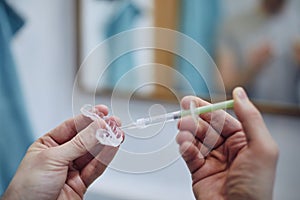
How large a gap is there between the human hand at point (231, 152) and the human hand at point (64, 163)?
13 centimetres

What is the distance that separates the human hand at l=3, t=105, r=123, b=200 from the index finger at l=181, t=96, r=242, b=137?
12 centimetres

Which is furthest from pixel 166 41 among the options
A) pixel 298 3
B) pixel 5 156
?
pixel 5 156

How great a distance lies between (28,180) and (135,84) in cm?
37

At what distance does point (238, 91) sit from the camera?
25.6 inches

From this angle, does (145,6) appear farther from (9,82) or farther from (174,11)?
(9,82)

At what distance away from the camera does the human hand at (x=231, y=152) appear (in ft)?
2.05

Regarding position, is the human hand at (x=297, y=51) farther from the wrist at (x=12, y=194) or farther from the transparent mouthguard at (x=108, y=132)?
the wrist at (x=12, y=194)

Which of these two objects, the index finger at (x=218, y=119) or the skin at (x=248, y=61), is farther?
the skin at (x=248, y=61)

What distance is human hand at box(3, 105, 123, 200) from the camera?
72 centimetres

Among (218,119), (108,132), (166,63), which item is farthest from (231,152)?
(166,63)

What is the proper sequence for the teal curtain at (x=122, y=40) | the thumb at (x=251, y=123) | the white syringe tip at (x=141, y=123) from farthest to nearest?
1. the teal curtain at (x=122, y=40)
2. the white syringe tip at (x=141, y=123)
3. the thumb at (x=251, y=123)

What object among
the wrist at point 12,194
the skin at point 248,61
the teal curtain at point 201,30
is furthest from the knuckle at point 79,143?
the skin at point 248,61

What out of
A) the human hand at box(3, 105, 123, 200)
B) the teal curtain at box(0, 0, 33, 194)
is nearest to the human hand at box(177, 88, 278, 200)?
the human hand at box(3, 105, 123, 200)

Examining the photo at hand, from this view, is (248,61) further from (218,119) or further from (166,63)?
(218,119)
